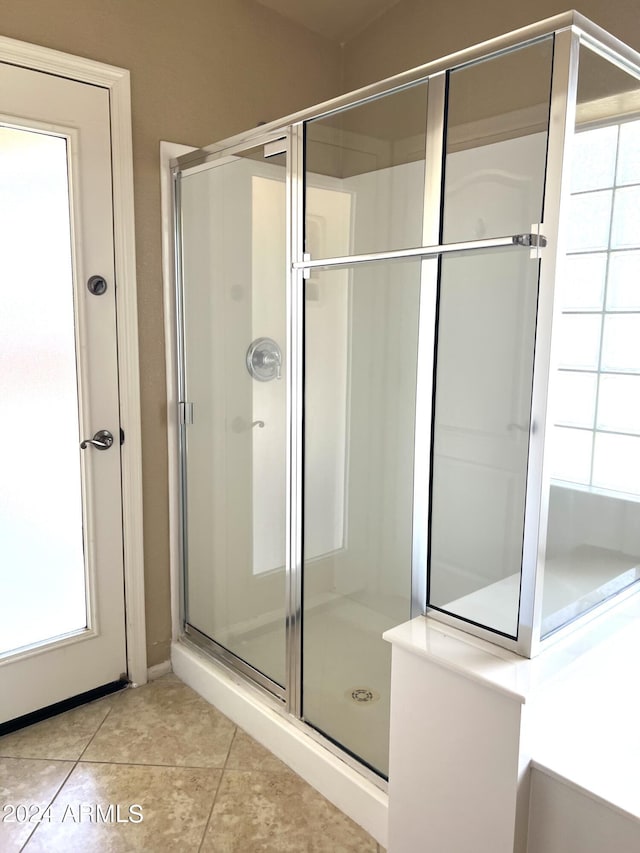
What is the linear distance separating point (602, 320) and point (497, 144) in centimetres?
49

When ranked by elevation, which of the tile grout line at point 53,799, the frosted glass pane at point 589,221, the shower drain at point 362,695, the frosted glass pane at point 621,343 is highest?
the frosted glass pane at point 589,221

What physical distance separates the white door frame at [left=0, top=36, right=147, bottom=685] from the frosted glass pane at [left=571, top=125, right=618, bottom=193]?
1508 mm

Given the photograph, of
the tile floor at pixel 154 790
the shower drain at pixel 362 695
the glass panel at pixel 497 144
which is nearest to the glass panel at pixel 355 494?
the shower drain at pixel 362 695

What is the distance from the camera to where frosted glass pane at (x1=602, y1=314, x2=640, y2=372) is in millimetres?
1572

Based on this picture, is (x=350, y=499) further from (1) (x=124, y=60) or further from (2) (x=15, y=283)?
(1) (x=124, y=60)

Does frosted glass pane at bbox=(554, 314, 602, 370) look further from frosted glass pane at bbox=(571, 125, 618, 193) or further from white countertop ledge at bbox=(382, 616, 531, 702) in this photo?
white countertop ledge at bbox=(382, 616, 531, 702)

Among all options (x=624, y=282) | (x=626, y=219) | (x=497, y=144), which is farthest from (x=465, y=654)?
(x=497, y=144)

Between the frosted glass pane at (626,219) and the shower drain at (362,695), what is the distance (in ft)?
4.59

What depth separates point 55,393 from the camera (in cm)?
218

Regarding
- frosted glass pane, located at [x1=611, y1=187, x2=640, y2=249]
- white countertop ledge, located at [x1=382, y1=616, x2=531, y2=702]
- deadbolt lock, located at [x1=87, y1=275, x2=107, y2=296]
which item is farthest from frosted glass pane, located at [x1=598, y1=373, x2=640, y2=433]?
deadbolt lock, located at [x1=87, y1=275, x2=107, y2=296]

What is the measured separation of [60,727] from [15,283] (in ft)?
4.88

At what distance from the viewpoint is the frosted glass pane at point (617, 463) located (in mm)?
1601

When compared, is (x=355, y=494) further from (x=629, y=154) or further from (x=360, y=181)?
(x=629, y=154)

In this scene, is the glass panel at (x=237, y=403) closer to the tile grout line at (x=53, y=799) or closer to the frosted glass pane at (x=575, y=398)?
the tile grout line at (x=53, y=799)
